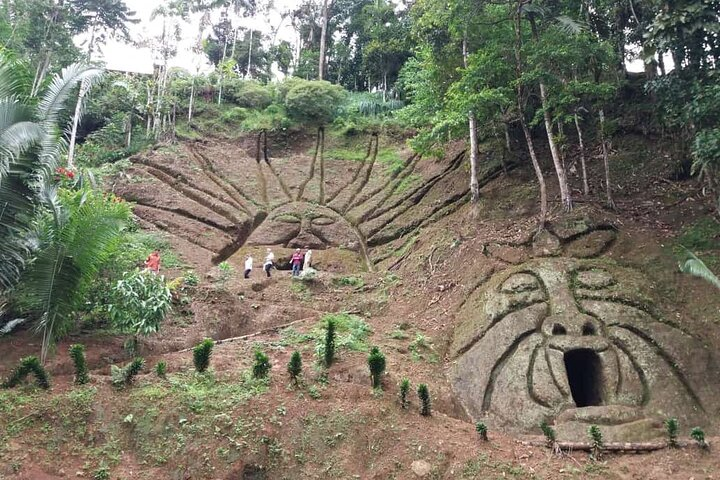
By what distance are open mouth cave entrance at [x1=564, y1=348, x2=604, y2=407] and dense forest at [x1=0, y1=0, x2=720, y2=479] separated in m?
1.80

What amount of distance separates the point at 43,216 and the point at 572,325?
10.6 metres

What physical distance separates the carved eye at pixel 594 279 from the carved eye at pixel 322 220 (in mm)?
9627

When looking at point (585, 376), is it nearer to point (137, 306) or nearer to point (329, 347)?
point (329, 347)

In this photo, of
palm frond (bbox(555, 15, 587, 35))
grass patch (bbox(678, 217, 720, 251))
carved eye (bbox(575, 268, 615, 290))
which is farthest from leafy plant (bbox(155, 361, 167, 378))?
palm frond (bbox(555, 15, 587, 35))

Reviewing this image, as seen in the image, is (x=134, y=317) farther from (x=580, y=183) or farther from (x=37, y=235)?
(x=580, y=183)

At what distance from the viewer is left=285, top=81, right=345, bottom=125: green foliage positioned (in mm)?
25672

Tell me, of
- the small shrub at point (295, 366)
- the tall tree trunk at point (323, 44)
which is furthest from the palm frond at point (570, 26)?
the tall tree trunk at point (323, 44)

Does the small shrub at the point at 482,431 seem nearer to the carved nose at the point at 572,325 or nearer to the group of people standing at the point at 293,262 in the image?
the carved nose at the point at 572,325

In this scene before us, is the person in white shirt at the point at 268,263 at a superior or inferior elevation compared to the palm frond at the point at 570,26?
inferior

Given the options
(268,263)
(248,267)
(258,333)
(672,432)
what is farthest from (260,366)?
(672,432)

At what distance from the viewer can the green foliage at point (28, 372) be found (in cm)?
845

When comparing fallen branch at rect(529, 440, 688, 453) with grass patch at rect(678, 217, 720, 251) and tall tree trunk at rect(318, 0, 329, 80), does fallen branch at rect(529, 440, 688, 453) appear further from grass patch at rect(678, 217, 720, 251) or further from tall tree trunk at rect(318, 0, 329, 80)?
tall tree trunk at rect(318, 0, 329, 80)

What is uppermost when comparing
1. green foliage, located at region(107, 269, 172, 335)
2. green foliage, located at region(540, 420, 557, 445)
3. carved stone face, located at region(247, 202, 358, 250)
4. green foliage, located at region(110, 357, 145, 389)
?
carved stone face, located at region(247, 202, 358, 250)

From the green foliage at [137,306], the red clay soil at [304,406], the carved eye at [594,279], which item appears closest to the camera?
the red clay soil at [304,406]
